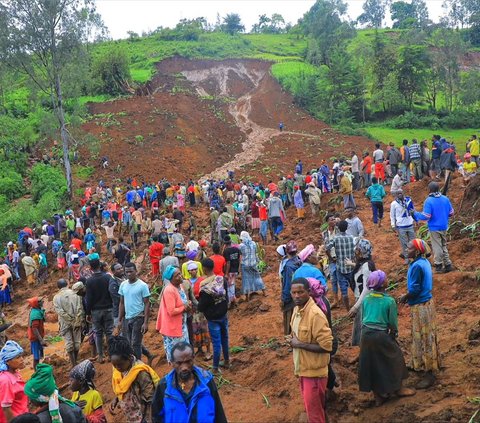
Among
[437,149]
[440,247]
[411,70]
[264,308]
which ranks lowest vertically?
[264,308]

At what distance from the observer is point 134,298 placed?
6.41 meters

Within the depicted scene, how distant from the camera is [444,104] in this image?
47.2m

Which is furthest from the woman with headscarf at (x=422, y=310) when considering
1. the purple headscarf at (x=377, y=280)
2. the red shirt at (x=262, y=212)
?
the red shirt at (x=262, y=212)

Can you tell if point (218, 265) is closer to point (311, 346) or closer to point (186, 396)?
point (311, 346)

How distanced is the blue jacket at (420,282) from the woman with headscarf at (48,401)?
342 centimetres

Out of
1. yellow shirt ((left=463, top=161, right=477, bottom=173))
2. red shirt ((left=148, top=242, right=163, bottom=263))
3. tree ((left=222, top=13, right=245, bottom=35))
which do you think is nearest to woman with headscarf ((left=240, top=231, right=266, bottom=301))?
red shirt ((left=148, top=242, right=163, bottom=263))

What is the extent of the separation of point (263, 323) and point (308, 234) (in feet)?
21.9

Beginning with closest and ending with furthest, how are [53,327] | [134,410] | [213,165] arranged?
[134,410] < [53,327] < [213,165]

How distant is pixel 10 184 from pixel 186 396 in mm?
26542

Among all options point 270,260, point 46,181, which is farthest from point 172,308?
point 46,181

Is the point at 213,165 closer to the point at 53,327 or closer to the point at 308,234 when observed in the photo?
the point at 308,234

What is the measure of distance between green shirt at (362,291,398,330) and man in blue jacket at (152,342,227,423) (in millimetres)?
2021

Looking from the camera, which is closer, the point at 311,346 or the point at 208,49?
the point at 311,346

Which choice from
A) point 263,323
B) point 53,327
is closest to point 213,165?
point 53,327
